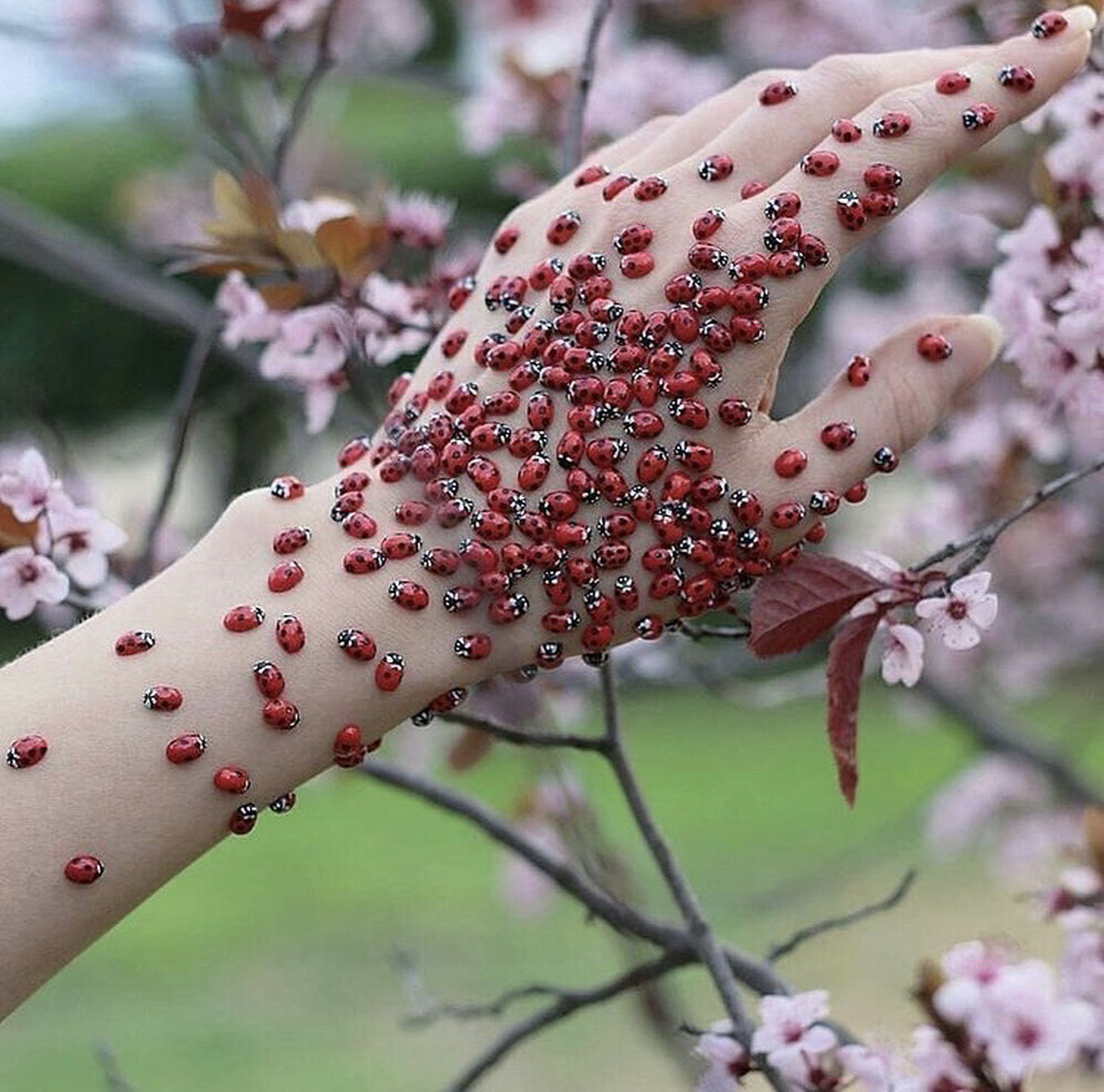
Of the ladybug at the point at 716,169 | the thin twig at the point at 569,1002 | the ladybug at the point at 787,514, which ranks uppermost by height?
the ladybug at the point at 716,169

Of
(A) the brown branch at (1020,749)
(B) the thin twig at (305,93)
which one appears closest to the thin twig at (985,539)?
(B) the thin twig at (305,93)

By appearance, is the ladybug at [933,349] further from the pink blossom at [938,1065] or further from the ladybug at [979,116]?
the pink blossom at [938,1065]

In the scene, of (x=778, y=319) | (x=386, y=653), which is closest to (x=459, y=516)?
(x=386, y=653)

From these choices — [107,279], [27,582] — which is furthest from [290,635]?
[107,279]

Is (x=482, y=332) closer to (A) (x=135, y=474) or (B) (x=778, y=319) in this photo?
(B) (x=778, y=319)

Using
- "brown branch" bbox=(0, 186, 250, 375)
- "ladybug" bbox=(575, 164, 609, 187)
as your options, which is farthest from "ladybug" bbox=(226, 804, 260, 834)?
"brown branch" bbox=(0, 186, 250, 375)

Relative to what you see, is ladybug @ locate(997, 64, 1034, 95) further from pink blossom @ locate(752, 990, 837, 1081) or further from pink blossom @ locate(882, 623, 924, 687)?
pink blossom @ locate(752, 990, 837, 1081)
